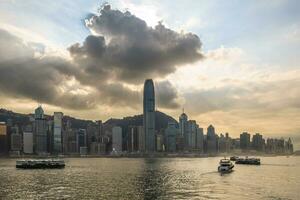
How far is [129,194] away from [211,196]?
23802mm

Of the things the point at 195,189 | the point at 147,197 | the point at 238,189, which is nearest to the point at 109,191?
the point at 147,197

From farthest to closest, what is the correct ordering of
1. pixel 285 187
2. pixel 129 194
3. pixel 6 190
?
pixel 285 187
pixel 6 190
pixel 129 194

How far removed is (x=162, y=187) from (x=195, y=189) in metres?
12.5

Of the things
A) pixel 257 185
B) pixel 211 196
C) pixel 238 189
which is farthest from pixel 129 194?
pixel 257 185

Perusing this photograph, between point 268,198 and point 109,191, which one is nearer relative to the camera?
point 268,198

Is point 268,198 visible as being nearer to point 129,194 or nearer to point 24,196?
point 129,194

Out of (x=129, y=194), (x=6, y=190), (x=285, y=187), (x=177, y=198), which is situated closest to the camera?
(x=177, y=198)

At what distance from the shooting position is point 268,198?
4500 inches

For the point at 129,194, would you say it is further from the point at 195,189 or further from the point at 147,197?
the point at 195,189

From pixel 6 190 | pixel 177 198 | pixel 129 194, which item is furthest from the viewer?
pixel 6 190

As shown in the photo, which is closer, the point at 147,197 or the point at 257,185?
the point at 147,197

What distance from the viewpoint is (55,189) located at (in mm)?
135625

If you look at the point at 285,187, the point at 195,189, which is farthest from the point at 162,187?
the point at 285,187

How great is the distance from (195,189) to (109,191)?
27830 mm
